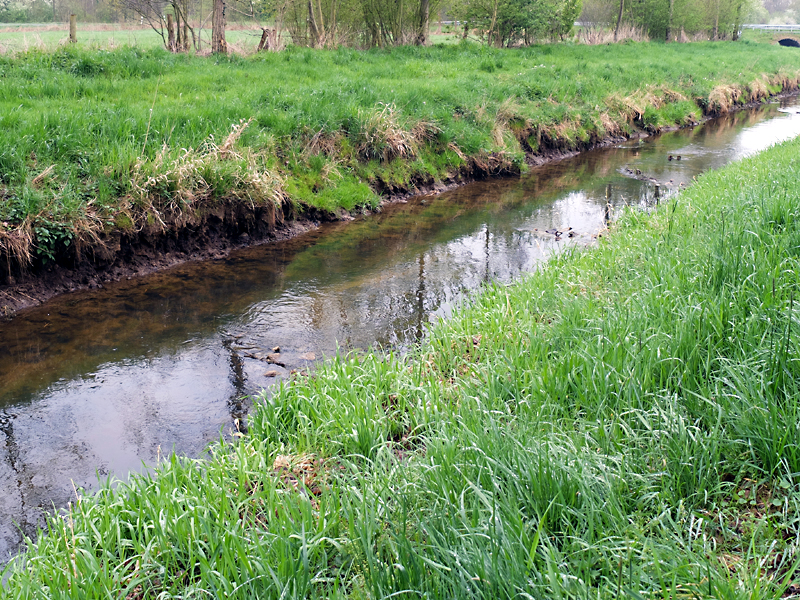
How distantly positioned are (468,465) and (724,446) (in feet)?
4.16

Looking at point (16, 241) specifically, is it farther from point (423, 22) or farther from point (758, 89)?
point (758, 89)

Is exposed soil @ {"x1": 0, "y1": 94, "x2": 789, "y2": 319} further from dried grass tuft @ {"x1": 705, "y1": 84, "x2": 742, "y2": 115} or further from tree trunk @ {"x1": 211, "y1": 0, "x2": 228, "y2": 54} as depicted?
dried grass tuft @ {"x1": 705, "y1": 84, "x2": 742, "y2": 115}

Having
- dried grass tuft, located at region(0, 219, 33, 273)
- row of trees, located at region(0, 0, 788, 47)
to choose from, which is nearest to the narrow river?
dried grass tuft, located at region(0, 219, 33, 273)

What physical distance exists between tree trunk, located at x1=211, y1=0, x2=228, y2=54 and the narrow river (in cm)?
908

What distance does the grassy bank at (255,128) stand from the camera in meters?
7.57

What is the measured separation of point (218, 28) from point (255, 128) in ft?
28.8

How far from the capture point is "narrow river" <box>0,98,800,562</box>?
15.0ft

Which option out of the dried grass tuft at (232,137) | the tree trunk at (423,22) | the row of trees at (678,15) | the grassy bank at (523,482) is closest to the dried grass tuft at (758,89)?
the row of trees at (678,15)

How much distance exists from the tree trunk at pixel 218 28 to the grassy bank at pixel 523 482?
15288 mm

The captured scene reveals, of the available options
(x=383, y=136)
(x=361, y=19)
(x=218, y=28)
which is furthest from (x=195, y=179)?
(x=361, y=19)

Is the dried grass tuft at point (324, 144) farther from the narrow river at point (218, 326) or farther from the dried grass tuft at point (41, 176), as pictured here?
the dried grass tuft at point (41, 176)

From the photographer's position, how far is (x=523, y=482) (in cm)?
274

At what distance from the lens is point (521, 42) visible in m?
29.8

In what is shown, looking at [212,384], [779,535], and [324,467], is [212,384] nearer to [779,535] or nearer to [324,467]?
[324,467]
